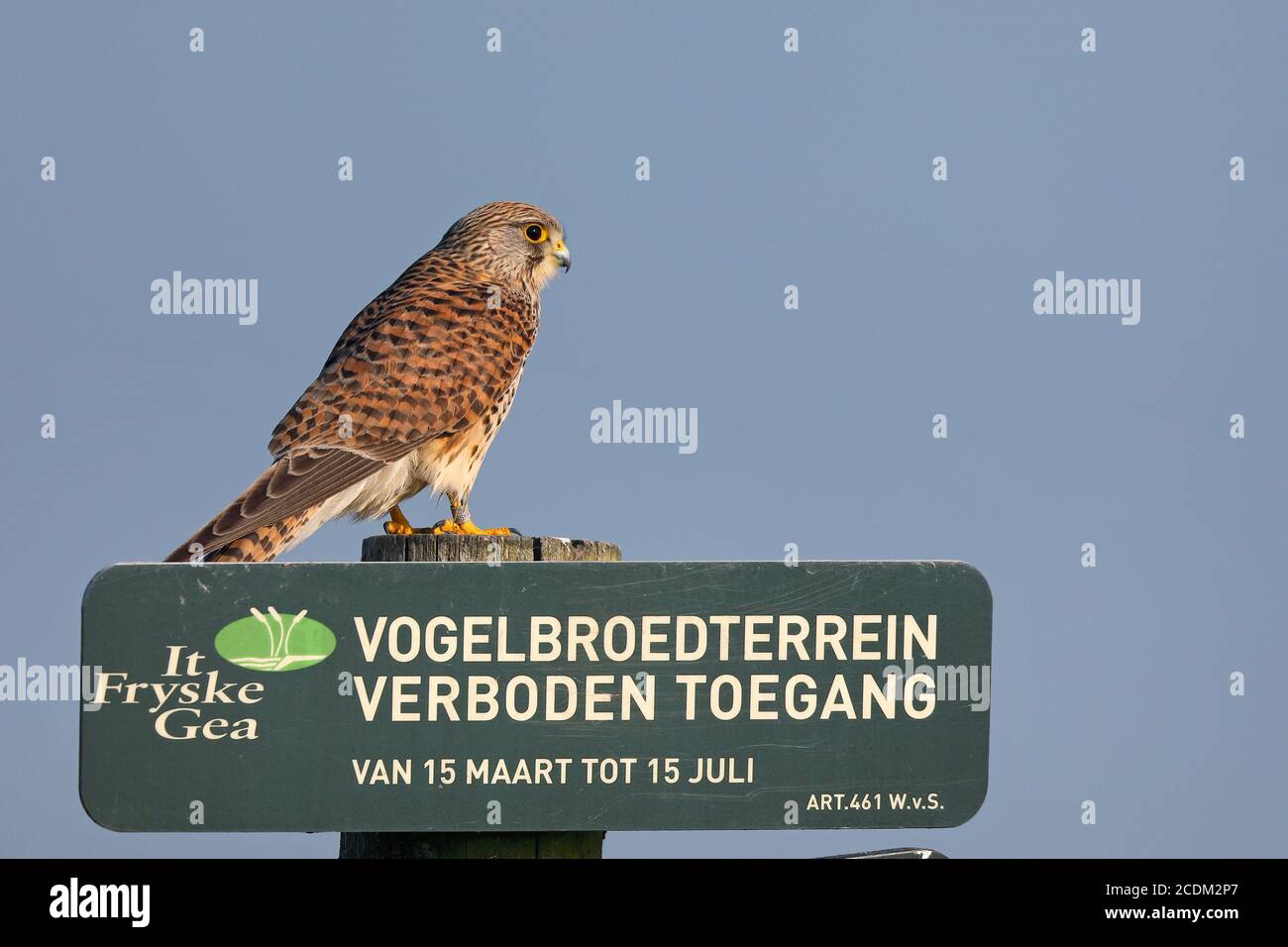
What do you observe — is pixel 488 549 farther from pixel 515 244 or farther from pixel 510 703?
pixel 515 244

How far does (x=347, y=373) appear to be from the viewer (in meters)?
6.01

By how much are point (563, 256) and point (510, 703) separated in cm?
436

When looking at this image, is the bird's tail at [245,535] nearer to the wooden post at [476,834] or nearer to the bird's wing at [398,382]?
the bird's wing at [398,382]

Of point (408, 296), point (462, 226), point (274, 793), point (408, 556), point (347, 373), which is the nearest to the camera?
point (274, 793)

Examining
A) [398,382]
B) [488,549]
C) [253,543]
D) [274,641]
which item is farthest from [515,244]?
[274,641]

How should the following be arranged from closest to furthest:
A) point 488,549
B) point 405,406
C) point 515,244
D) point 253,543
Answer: point 488,549, point 253,543, point 405,406, point 515,244

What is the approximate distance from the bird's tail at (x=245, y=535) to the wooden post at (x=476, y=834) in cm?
79

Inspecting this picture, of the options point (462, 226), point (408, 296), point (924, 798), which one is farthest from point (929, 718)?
point (462, 226)

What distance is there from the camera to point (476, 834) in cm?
333

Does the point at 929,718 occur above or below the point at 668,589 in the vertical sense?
below

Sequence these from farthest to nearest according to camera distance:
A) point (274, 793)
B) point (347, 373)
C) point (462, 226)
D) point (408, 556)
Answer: point (462, 226) < point (347, 373) < point (408, 556) < point (274, 793)

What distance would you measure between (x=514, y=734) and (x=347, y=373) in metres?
3.07

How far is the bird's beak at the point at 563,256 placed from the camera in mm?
7332
